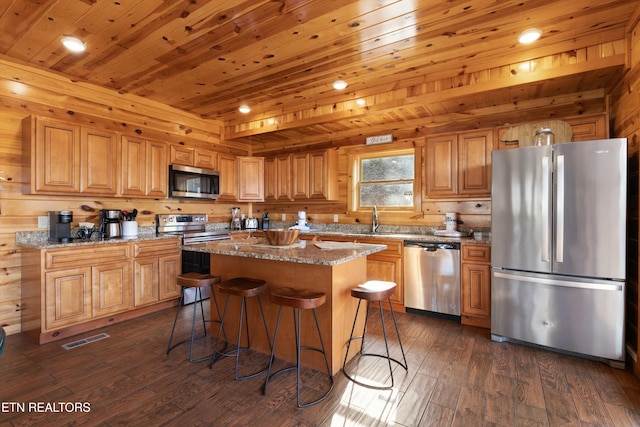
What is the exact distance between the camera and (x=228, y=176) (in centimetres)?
505

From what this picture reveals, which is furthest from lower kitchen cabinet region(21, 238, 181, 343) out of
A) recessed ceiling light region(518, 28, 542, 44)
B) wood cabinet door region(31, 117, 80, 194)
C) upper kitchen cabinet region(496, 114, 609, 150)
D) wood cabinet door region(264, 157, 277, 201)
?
upper kitchen cabinet region(496, 114, 609, 150)

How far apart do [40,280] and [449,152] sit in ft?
14.5

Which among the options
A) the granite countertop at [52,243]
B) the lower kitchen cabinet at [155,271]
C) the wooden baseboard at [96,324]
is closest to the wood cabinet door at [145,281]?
the lower kitchen cabinet at [155,271]

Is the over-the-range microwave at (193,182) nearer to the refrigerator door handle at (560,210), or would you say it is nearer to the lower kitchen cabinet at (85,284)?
the lower kitchen cabinet at (85,284)

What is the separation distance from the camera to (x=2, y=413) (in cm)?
191

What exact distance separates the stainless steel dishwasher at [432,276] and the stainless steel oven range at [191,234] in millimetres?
2543

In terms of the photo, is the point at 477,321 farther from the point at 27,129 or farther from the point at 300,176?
the point at 27,129

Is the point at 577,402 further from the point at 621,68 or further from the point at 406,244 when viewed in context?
the point at 621,68

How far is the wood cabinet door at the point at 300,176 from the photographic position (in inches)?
195

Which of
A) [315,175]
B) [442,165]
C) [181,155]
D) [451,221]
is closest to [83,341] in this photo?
[181,155]

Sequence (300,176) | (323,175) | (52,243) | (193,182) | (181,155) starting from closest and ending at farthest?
1. (52,243)
2. (181,155)
3. (193,182)
4. (323,175)
5. (300,176)

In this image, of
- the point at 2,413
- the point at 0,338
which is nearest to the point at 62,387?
the point at 2,413

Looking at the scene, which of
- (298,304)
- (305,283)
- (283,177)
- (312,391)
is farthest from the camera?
(283,177)

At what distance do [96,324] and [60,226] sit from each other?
107 cm
